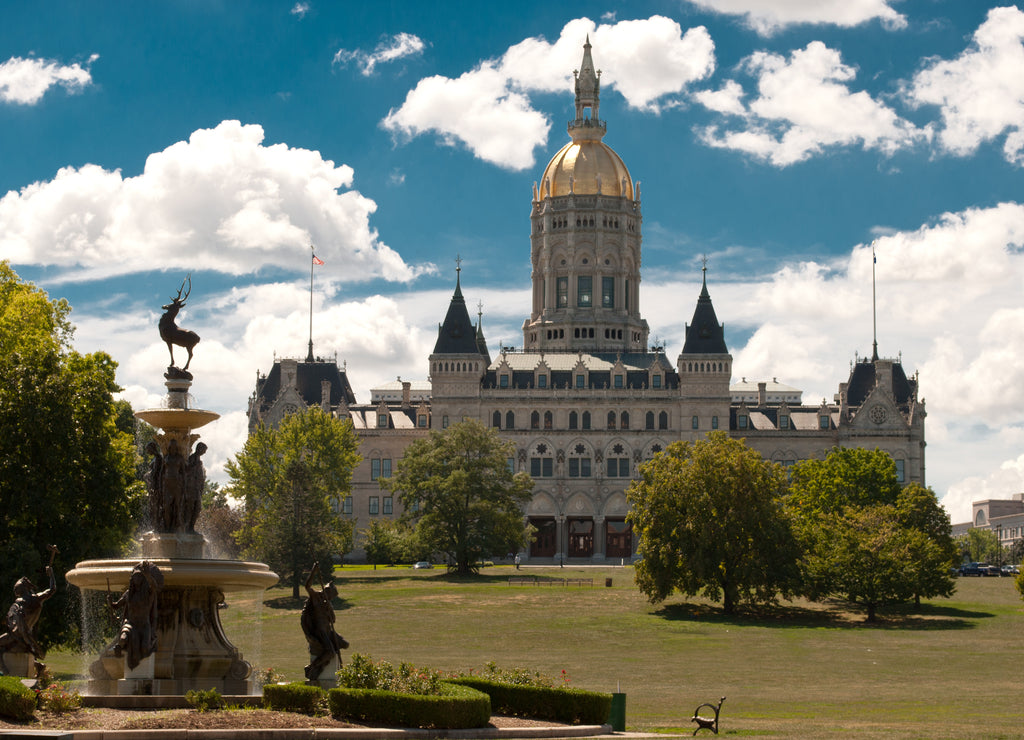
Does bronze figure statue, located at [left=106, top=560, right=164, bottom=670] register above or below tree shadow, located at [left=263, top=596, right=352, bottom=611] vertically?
above

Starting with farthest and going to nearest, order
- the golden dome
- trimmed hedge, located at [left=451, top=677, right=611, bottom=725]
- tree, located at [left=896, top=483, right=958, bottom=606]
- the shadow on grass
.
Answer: the golden dome < tree, located at [left=896, top=483, right=958, bottom=606] < the shadow on grass < trimmed hedge, located at [left=451, top=677, right=611, bottom=725]

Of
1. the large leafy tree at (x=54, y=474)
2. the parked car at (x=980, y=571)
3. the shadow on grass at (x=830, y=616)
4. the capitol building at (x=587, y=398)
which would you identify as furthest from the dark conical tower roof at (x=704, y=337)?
the large leafy tree at (x=54, y=474)

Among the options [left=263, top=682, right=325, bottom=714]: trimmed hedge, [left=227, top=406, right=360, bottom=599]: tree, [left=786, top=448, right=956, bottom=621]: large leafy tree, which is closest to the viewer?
[left=263, top=682, right=325, bottom=714]: trimmed hedge

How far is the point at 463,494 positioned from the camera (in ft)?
314

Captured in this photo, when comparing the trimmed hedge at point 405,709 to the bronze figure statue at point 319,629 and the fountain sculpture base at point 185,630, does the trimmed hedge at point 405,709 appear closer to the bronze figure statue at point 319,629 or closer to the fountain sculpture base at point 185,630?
the bronze figure statue at point 319,629

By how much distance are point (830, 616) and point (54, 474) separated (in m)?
45.0

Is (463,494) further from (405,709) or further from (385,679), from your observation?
(405,709)

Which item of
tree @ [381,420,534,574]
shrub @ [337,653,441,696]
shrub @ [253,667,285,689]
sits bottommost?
shrub @ [253,667,285,689]

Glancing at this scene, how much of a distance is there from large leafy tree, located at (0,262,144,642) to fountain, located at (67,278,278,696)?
11387mm

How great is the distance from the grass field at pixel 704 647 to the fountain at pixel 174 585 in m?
9.00

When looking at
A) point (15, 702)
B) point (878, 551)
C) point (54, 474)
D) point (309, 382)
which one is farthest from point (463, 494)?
point (15, 702)

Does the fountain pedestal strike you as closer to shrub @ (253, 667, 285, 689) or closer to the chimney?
shrub @ (253, 667, 285, 689)

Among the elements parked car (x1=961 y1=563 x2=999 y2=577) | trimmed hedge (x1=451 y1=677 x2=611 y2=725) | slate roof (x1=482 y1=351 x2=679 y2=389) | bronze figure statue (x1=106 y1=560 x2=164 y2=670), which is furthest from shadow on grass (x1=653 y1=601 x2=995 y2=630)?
slate roof (x1=482 y1=351 x2=679 y2=389)

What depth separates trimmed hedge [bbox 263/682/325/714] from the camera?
88.4 feet
